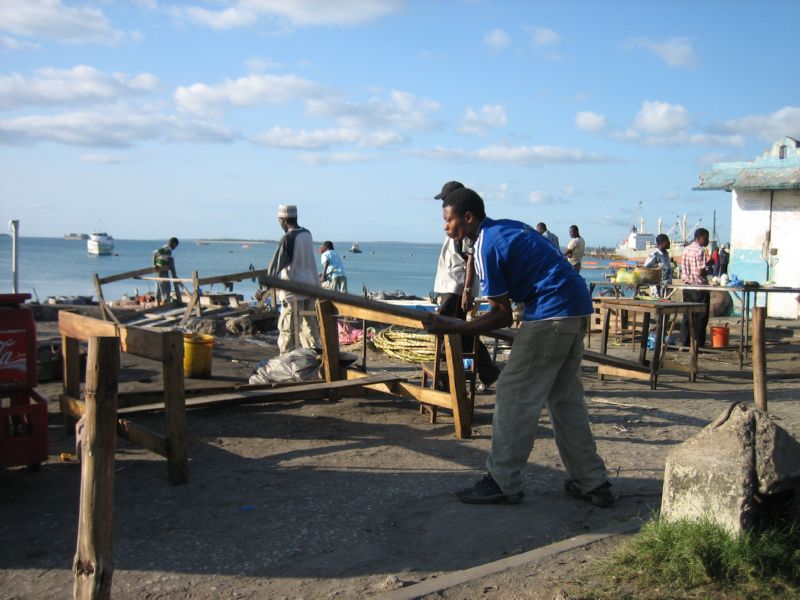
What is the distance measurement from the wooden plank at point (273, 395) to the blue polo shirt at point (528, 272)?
120 inches

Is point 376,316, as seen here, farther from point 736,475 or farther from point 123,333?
point 736,475

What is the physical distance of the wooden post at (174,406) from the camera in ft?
17.7

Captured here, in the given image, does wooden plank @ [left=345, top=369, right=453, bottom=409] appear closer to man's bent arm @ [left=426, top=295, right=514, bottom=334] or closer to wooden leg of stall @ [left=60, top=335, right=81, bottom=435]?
man's bent arm @ [left=426, top=295, right=514, bottom=334]

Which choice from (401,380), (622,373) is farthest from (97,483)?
(622,373)

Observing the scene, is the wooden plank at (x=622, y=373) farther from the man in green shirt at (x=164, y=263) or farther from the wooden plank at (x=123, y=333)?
the man in green shirt at (x=164, y=263)

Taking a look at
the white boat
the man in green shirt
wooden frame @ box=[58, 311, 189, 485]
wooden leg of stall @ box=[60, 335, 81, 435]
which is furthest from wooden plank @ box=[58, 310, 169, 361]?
the white boat

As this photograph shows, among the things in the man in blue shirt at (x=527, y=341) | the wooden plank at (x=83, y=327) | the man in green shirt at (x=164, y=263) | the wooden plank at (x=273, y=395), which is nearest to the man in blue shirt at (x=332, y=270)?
the man in green shirt at (x=164, y=263)

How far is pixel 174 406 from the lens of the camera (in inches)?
215

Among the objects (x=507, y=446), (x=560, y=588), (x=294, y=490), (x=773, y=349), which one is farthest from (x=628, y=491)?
(x=773, y=349)

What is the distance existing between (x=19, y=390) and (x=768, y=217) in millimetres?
16349

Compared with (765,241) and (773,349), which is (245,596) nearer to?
(773,349)

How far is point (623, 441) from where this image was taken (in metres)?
6.75

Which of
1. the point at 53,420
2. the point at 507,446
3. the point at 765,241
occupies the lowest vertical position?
the point at 53,420

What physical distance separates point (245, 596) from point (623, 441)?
13.2 feet
